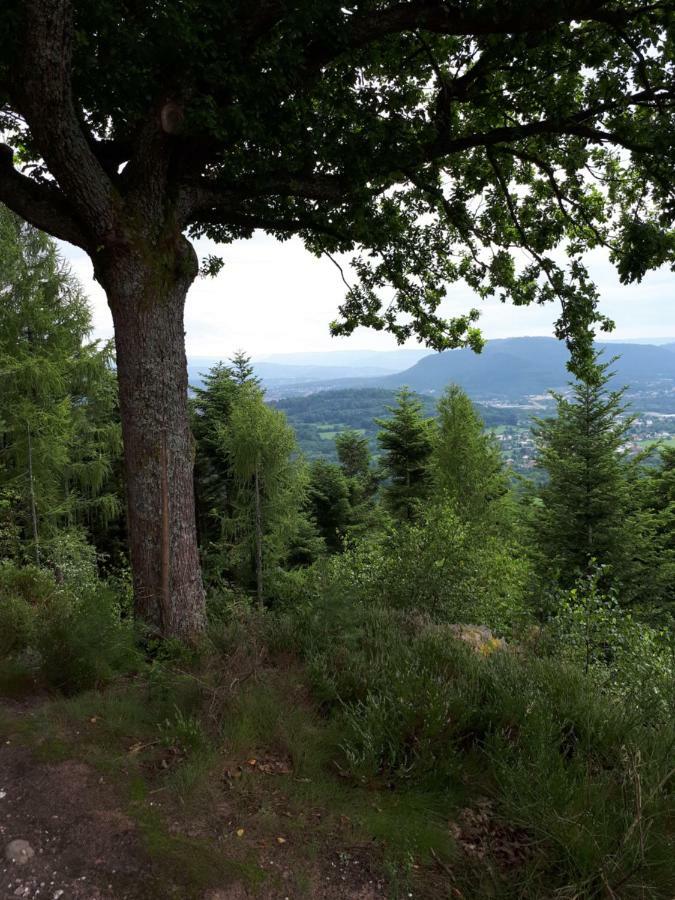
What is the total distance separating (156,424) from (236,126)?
294 centimetres

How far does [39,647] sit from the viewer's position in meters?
4.42

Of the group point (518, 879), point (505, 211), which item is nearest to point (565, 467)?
point (505, 211)

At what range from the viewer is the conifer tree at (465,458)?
24266 mm

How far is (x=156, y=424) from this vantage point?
5012 mm

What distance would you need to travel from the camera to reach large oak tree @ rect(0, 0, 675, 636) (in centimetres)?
423

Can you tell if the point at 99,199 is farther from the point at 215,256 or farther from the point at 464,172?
the point at 464,172

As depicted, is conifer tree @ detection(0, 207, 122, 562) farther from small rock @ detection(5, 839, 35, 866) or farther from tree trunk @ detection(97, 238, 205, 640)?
small rock @ detection(5, 839, 35, 866)

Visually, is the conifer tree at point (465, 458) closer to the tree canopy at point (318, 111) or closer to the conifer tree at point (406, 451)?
the conifer tree at point (406, 451)

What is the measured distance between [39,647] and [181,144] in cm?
521

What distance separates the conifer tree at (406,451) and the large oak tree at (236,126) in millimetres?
18672

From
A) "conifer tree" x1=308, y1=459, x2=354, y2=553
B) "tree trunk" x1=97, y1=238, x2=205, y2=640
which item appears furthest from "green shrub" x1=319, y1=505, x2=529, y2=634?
"conifer tree" x1=308, y1=459, x2=354, y2=553

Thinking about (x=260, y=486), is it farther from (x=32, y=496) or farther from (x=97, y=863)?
(x=97, y=863)

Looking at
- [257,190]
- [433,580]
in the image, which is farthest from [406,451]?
[257,190]

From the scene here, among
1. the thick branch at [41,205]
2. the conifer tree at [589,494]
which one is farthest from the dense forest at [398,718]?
the conifer tree at [589,494]
